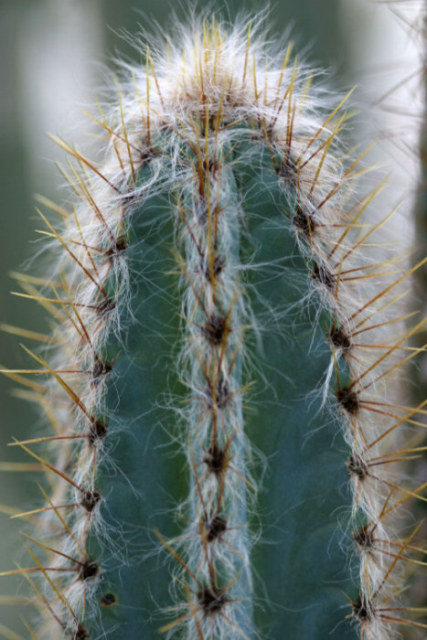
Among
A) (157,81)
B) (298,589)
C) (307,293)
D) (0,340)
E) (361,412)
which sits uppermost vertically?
(157,81)

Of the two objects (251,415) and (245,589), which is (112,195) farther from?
(245,589)

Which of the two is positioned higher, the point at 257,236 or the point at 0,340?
the point at 257,236

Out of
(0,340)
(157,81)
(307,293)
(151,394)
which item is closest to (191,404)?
(151,394)

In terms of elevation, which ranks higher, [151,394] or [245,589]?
[151,394]

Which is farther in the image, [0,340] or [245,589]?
[0,340]

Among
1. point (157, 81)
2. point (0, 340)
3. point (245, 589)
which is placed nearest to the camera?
point (245, 589)

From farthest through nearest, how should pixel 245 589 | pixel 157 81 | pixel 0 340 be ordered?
pixel 0 340, pixel 157 81, pixel 245 589

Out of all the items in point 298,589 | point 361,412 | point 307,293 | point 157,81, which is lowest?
point 298,589

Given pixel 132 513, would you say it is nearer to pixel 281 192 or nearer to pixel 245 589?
pixel 245 589

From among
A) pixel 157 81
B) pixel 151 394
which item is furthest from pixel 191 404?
pixel 157 81
